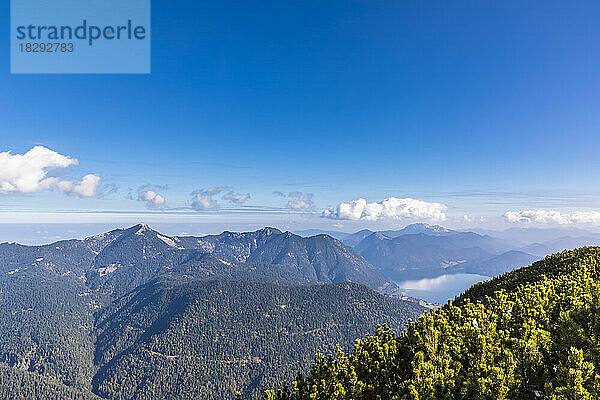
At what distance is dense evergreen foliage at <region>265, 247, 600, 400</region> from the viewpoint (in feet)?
71.7

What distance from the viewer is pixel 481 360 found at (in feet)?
80.3

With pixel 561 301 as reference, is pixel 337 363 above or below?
below

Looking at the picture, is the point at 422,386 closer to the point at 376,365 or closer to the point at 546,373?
the point at 376,365

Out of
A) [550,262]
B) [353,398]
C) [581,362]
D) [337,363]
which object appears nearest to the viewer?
[581,362]

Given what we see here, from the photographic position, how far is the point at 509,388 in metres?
22.3

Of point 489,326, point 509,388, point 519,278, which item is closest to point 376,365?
point 509,388

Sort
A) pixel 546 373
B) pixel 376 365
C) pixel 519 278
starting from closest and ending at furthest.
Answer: pixel 546 373
pixel 376 365
pixel 519 278

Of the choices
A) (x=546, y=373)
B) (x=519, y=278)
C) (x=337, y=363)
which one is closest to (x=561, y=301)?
(x=546, y=373)

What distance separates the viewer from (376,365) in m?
27.4


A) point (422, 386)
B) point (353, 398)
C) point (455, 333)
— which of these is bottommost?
point (353, 398)

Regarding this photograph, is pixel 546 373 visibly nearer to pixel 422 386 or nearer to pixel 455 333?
pixel 455 333

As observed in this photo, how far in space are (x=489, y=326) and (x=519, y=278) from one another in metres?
55.1

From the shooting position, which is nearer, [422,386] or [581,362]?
[581,362]

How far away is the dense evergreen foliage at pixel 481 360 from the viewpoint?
71.7 ft
